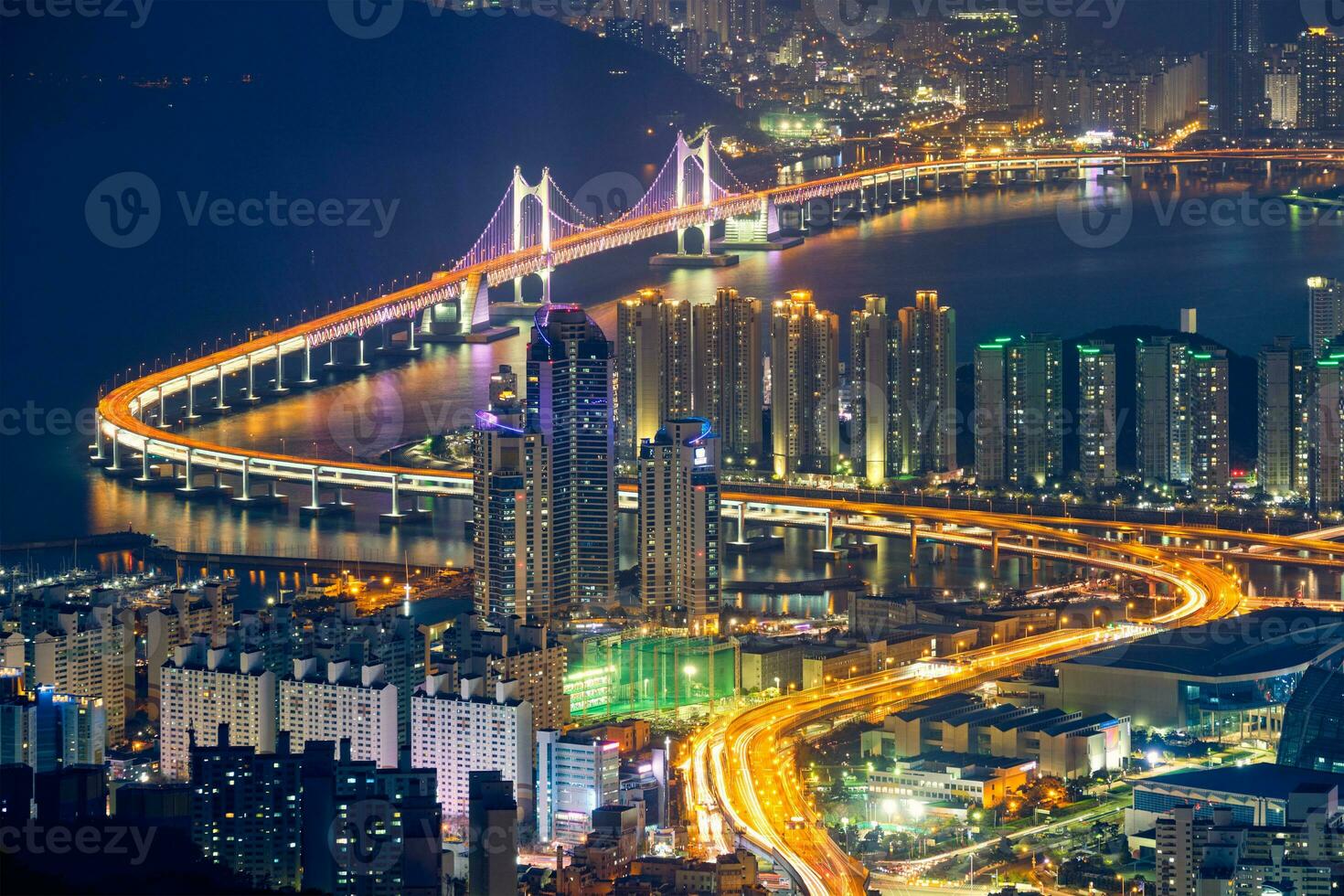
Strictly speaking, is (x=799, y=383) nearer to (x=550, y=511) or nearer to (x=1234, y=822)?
(x=550, y=511)

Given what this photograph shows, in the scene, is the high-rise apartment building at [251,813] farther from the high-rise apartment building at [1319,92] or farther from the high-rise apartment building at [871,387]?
the high-rise apartment building at [1319,92]

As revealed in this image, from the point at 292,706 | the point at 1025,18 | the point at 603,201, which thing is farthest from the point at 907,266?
the point at 292,706

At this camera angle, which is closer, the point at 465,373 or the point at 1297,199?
the point at 465,373

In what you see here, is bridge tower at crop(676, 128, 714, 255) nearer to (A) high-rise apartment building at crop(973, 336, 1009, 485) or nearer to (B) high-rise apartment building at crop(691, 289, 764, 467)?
(B) high-rise apartment building at crop(691, 289, 764, 467)

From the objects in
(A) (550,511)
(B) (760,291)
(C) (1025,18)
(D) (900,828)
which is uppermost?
(C) (1025,18)

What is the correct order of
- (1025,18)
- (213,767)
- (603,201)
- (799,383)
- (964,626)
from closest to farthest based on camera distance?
1. (213,767)
2. (964,626)
3. (799,383)
4. (603,201)
5. (1025,18)
